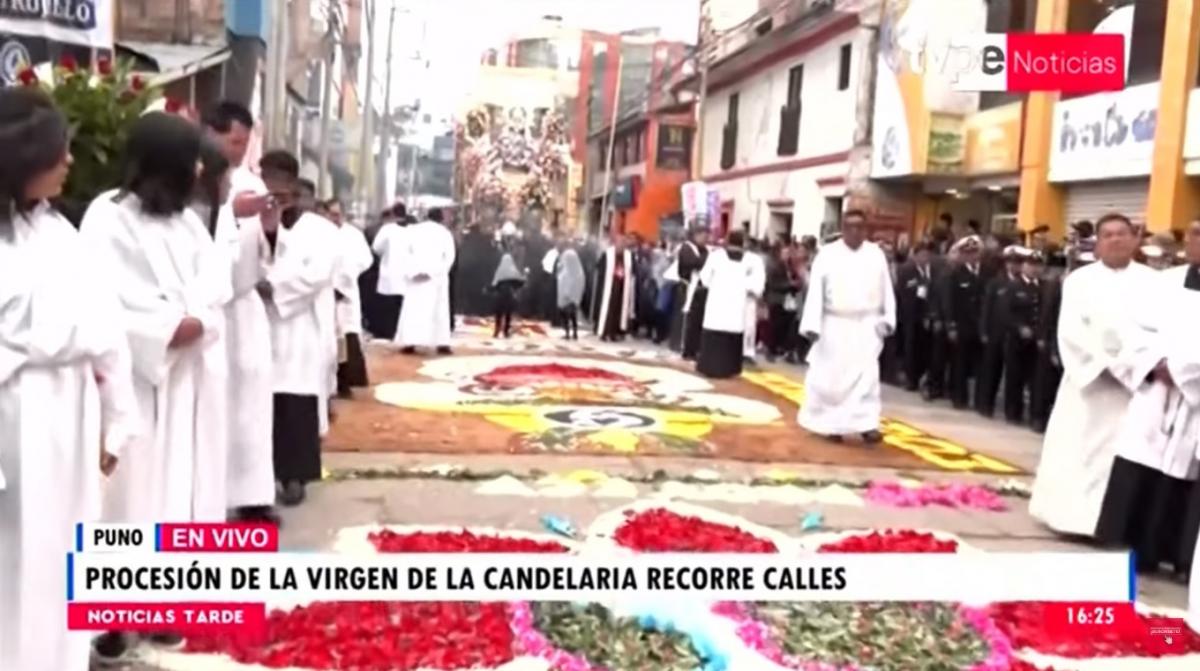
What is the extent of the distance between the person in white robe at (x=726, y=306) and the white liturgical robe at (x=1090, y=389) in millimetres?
6819

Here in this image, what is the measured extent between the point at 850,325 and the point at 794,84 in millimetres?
17740

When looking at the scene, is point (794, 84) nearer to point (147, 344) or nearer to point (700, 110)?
point (700, 110)

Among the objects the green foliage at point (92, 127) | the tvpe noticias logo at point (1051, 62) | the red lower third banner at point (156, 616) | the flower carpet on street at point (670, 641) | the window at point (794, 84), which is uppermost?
the window at point (794, 84)

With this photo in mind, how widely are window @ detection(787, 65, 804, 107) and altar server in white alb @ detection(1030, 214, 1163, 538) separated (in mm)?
20036

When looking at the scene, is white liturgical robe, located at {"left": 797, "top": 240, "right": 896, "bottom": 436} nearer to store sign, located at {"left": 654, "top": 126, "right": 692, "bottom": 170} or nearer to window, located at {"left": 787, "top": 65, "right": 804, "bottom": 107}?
window, located at {"left": 787, "top": 65, "right": 804, "bottom": 107}

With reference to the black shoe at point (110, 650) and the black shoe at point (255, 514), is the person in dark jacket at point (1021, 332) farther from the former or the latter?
the black shoe at point (110, 650)

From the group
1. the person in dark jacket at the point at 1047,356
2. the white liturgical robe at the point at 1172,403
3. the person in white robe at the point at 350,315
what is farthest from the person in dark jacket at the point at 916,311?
the white liturgical robe at the point at 1172,403

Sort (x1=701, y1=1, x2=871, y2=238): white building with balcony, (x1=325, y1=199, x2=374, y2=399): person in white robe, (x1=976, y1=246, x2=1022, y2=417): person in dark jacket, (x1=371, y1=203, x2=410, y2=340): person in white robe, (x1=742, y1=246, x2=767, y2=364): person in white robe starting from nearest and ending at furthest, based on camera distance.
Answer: (x1=325, y1=199, x2=374, y2=399): person in white robe, (x1=976, y1=246, x2=1022, y2=417): person in dark jacket, (x1=742, y1=246, x2=767, y2=364): person in white robe, (x1=371, y1=203, x2=410, y2=340): person in white robe, (x1=701, y1=1, x2=871, y2=238): white building with balcony

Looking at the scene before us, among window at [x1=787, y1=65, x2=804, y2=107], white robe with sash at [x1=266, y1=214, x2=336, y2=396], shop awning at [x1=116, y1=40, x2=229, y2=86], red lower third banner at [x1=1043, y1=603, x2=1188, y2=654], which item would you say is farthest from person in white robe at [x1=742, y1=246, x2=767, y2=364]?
window at [x1=787, y1=65, x2=804, y2=107]

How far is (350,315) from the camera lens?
9.83 m

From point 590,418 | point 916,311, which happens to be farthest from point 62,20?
point 916,311

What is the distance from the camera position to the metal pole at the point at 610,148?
3775 cm

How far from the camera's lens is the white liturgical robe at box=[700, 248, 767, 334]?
1370 centimetres

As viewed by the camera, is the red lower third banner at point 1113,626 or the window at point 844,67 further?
the window at point 844,67
